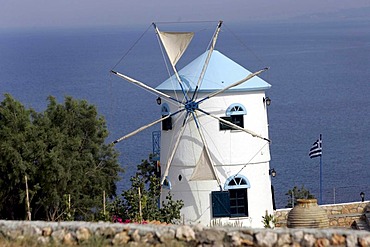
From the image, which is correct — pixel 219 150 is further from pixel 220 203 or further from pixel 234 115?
pixel 220 203

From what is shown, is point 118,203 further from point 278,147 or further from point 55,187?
point 278,147

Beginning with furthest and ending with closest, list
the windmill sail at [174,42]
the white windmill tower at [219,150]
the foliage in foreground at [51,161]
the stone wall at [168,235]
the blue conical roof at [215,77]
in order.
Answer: the windmill sail at [174,42]
the foliage in foreground at [51,161]
the blue conical roof at [215,77]
the white windmill tower at [219,150]
the stone wall at [168,235]

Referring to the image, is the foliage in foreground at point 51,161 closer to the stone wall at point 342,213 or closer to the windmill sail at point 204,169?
the windmill sail at point 204,169

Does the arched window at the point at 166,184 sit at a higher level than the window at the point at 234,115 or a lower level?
lower

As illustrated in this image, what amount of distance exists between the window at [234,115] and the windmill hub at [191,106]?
2.58ft

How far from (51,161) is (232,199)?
15.8 ft

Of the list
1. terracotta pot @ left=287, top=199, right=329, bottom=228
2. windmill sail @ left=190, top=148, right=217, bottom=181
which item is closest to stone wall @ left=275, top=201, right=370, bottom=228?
windmill sail @ left=190, top=148, right=217, bottom=181

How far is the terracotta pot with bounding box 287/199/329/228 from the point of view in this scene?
2152cm

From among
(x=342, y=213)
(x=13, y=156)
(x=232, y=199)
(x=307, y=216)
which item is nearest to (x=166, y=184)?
(x=232, y=199)

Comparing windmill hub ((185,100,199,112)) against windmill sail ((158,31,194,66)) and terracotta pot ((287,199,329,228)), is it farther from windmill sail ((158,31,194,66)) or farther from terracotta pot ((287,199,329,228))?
terracotta pot ((287,199,329,228))

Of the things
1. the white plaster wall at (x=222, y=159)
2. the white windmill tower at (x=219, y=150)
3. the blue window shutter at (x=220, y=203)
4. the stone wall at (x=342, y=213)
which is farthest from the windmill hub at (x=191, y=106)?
the stone wall at (x=342, y=213)

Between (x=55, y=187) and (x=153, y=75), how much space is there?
69.5 meters

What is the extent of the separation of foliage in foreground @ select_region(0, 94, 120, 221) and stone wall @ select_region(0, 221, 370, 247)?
11.3 meters

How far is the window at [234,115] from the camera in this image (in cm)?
2405
